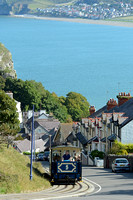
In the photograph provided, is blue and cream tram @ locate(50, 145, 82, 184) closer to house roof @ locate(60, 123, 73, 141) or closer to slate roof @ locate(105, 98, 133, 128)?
slate roof @ locate(105, 98, 133, 128)

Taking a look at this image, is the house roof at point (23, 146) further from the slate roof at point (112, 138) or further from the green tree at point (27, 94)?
the green tree at point (27, 94)

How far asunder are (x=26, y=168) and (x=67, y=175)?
3.74 m

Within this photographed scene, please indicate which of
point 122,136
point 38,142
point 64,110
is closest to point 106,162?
point 122,136

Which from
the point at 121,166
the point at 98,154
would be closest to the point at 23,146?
the point at 98,154

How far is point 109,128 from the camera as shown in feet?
198

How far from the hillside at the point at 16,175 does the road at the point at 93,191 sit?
38.6 inches

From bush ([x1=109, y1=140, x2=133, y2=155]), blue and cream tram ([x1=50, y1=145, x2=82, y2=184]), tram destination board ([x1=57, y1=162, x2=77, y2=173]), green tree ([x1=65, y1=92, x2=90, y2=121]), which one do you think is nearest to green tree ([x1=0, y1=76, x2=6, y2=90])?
green tree ([x1=65, y1=92, x2=90, y2=121])

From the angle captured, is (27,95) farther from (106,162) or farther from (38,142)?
(106,162)

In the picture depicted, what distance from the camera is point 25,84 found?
160 m

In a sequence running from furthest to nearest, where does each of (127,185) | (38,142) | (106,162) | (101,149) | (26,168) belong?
(38,142), (101,149), (106,162), (26,168), (127,185)

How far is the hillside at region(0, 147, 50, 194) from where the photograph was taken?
28.5 meters

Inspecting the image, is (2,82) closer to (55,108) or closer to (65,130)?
(55,108)

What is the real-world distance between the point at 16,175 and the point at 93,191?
4.19 m

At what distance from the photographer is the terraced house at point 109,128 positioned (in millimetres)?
56469
